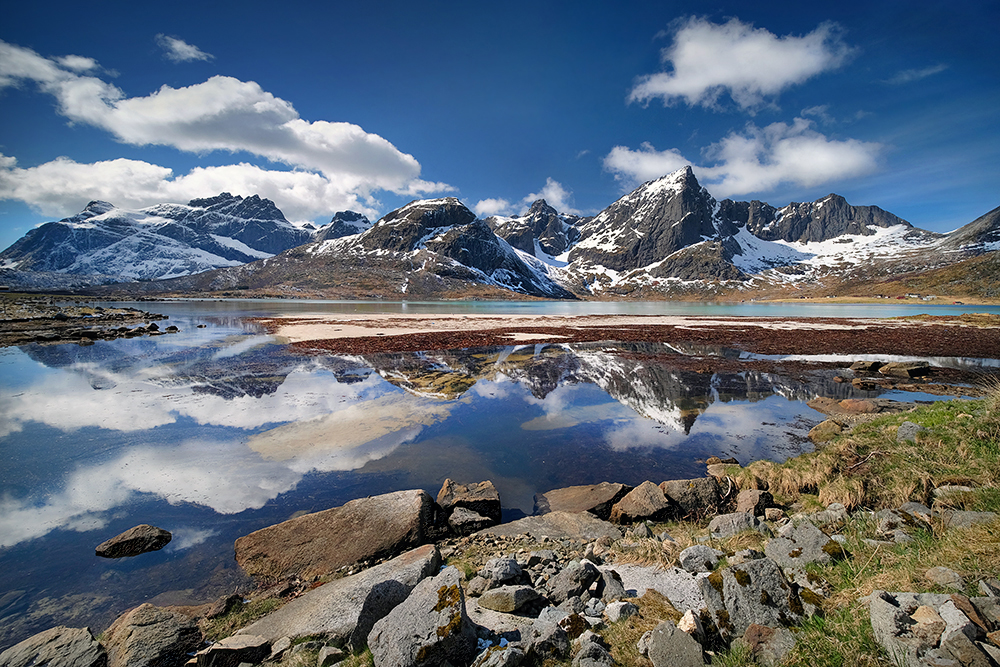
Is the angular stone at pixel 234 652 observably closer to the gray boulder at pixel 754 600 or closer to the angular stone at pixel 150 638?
the angular stone at pixel 150 638

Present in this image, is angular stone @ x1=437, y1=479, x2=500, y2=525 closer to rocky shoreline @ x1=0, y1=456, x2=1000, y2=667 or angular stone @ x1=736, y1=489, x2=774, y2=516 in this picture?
rocky shoreline @ x1=0, y1=456, x2=1000, y2=667

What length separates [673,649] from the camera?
4.44 meters

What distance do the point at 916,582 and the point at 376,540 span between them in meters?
8.55

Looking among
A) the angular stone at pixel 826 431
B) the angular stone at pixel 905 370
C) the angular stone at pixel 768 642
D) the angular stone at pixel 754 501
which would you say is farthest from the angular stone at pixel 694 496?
the angular stone at pixel 905 370

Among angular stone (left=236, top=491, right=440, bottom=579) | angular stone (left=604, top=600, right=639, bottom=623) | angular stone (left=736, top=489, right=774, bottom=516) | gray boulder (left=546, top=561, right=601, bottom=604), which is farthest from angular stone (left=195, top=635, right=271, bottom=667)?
angular stone (left=736, top=489, right=774, bottom=516)

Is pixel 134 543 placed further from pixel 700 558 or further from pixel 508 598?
pixel 700 558

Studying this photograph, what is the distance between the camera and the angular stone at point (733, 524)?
8227mm

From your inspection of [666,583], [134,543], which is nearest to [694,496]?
[666,583]

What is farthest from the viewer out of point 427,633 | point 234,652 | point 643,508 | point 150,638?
point 643,508

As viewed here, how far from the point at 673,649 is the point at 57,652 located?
803 centimetres

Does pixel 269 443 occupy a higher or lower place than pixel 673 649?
lower

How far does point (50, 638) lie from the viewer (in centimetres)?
550

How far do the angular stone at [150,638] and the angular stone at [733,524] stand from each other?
9586mm

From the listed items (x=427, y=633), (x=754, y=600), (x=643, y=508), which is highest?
(x=754, y=600)
